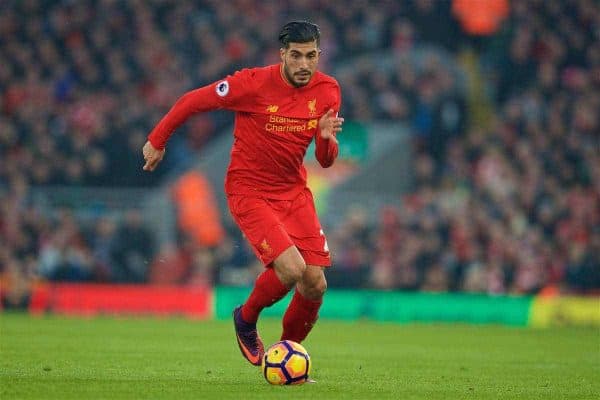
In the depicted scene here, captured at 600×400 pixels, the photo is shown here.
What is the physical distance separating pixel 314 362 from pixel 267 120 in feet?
10.7

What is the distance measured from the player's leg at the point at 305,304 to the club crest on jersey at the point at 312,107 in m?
1.21

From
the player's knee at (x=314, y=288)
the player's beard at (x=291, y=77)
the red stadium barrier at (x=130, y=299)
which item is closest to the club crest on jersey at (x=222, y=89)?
the player's beard at (x=291, y=77)

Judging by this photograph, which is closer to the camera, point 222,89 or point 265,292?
point 222,89

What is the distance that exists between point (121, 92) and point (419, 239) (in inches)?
290

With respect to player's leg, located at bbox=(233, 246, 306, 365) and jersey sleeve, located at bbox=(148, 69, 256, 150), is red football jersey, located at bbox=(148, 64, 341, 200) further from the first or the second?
player's leg, located at bbox=(233, 246, 306, 365)

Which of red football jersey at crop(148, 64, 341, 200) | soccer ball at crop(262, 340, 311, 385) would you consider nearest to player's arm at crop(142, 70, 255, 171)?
red football jersey at crop(148, 64, 341, 200)

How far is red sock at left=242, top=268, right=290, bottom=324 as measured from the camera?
387 inches

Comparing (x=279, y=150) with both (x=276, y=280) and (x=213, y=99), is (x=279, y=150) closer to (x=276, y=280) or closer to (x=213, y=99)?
(x=213, y=99)

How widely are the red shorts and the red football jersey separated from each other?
81mm

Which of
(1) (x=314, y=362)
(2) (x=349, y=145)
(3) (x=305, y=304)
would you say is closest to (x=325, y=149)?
(3) (x=305, y=304)

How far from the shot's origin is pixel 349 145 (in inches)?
1001

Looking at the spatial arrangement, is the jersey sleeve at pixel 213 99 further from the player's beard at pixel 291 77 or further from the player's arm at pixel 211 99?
the player's beard at pixel 291 77

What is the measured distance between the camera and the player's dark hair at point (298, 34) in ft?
31.3

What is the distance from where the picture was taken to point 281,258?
9.47m
